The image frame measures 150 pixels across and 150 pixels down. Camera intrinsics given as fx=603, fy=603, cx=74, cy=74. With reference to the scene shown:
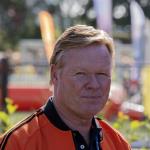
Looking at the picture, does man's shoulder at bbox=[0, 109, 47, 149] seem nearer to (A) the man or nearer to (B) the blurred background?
(A) the man

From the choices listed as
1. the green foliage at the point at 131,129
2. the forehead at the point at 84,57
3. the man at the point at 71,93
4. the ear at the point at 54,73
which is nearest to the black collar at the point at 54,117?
the man at the point at 71,93

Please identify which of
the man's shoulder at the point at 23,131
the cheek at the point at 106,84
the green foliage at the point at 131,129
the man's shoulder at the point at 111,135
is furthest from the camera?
the green foliage at the point at 131,129

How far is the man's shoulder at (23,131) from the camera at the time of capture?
2.36 metres

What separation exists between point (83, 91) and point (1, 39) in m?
60.7

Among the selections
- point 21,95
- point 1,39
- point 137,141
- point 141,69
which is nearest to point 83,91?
point 137,141

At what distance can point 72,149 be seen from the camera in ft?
8.10

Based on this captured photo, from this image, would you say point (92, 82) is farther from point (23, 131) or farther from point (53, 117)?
point (23, 131)

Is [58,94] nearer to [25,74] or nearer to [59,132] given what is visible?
[59,132]

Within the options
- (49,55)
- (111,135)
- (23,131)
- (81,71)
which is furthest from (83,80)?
(49,55)

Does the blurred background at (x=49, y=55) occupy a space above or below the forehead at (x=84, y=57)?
below

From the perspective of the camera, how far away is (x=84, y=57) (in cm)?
242

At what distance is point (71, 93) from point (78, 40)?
0.22m

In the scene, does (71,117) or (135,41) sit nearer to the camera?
(71,117)

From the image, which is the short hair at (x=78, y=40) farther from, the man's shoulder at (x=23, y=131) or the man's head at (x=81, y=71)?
the man's shoulder at (x=23, y=131)
